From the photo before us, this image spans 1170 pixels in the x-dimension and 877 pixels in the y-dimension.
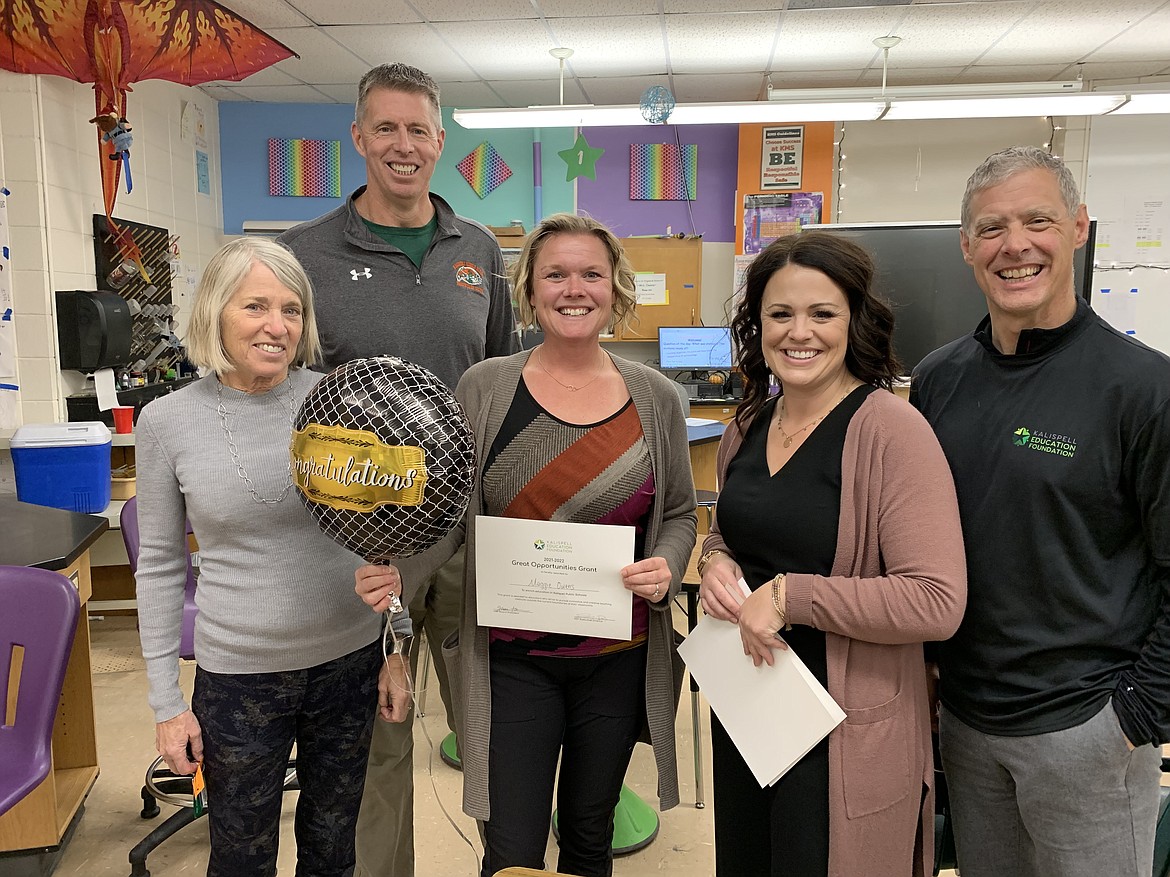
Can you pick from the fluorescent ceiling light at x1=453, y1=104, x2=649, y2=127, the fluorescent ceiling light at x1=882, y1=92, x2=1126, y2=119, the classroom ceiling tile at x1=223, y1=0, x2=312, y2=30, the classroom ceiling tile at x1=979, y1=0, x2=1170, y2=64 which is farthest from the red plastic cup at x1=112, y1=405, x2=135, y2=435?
the classroom ceiling tile at x1=979, y1=0, x2=1170, y2=64

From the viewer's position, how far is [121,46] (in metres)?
3.95

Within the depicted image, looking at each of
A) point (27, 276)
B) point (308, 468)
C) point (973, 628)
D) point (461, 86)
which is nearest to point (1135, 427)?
point (973, 628)

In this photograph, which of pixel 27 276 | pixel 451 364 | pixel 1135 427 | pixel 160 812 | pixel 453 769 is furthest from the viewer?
pixel 27 276

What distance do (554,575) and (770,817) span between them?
1.73ft

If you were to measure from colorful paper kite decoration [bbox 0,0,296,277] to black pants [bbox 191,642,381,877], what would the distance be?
3592mm

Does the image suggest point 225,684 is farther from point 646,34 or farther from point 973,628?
point 646,34

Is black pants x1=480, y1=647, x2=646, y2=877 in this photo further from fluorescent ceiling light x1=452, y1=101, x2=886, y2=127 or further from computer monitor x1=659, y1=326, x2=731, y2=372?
computer monitor x1=659, y1=326, x2=731, y2=372

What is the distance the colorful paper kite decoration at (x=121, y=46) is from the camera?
368 centimetres

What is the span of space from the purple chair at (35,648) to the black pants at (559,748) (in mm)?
1013

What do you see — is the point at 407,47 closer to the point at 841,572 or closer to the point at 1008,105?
the point at 1008,105

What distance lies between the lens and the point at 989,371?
136cm

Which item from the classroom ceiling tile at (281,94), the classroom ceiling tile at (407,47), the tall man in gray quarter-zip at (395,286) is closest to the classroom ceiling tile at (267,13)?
the classroom ceiling tile at (407,47)

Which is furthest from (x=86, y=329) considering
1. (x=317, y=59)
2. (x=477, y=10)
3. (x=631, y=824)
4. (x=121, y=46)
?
(x=631, y=824)

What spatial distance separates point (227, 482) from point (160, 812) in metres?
1.78
